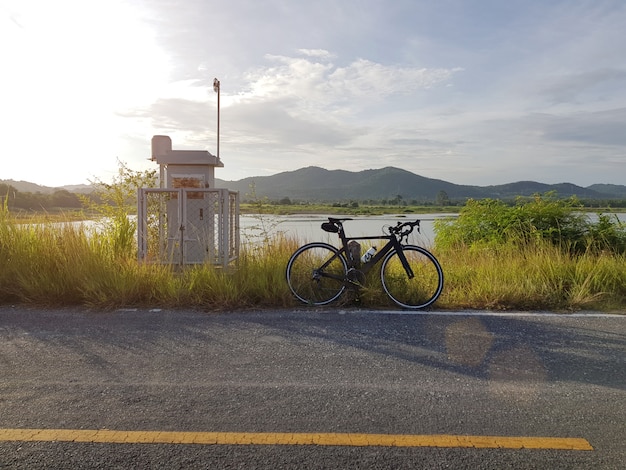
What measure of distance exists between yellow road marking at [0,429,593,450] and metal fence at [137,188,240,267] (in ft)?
16.3

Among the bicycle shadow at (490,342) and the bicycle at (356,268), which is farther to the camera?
the bicycle at (356,268)

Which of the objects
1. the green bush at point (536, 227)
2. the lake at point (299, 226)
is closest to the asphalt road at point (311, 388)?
the lake at point (299, 226)

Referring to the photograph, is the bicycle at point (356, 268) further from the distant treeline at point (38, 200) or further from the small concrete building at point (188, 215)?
the distant treeline at point (38, 200)

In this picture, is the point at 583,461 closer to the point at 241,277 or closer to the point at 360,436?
the point at 360,436

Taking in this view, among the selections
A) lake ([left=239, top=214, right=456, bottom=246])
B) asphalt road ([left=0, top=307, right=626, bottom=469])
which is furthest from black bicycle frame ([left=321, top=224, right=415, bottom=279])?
asphalt road ([left=0, top=307, right=626, bottom=469])

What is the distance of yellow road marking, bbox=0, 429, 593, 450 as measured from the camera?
9.60ft

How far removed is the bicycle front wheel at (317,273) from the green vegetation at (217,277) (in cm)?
23

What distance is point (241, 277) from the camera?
7023 mm

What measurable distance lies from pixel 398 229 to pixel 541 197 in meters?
6.91

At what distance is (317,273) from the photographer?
6891 millimetres

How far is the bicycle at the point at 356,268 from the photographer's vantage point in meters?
6.79

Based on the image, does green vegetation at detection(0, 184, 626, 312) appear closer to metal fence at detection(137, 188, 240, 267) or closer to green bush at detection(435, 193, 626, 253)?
metal fence at detection(137, 188, 240, 267)

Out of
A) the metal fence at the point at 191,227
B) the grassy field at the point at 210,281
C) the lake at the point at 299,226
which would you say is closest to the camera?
the grassy field at the point at 210,281

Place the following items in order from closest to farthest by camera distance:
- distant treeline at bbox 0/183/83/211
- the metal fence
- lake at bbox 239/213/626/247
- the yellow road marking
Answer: the yellow road marking
lake at bbox 239/213/626/247
the metal fence
distant treeline at bbox 0/183/83/211
